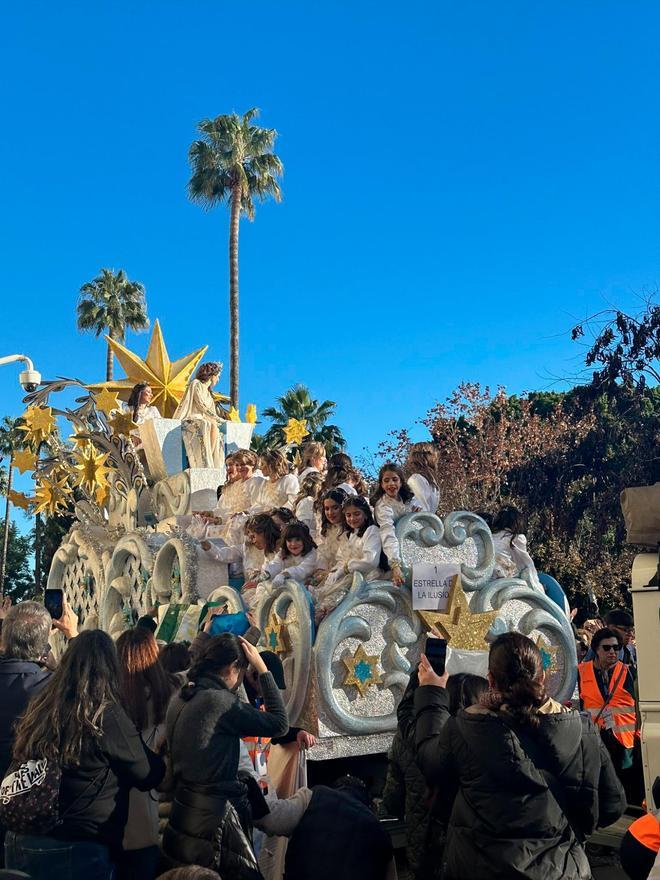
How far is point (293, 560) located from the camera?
7078mm

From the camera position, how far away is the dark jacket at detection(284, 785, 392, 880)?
3.39 m

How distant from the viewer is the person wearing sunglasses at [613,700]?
19.8 ft

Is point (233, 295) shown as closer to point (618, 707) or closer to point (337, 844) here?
point (618, 707)

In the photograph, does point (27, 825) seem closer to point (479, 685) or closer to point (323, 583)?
point (479, 685)

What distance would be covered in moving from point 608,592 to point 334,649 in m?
15.8

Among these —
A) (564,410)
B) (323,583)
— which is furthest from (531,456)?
(323,583)

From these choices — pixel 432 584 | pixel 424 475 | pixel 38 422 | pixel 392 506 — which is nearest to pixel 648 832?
pixel 432 584

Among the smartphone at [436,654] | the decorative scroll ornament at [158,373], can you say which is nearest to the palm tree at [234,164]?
the decorative scroll ornament at [158,373]

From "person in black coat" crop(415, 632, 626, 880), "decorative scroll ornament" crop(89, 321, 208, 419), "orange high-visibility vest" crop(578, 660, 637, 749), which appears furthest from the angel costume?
"person in black coat" crop(415, 632, 626, 880)

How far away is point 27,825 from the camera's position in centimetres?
312

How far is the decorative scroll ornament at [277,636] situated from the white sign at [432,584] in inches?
36.8

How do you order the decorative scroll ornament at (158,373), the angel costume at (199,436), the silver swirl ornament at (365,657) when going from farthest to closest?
1. the decorative scroll ornament at (158,373)
2. the angel costume at (199,436)
3. the silver swirl ornament at (365,657)

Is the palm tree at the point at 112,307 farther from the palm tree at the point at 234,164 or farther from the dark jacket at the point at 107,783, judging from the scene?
the dark jacket at the point at 107,783

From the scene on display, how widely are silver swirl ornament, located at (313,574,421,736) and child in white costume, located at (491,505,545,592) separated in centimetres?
101
